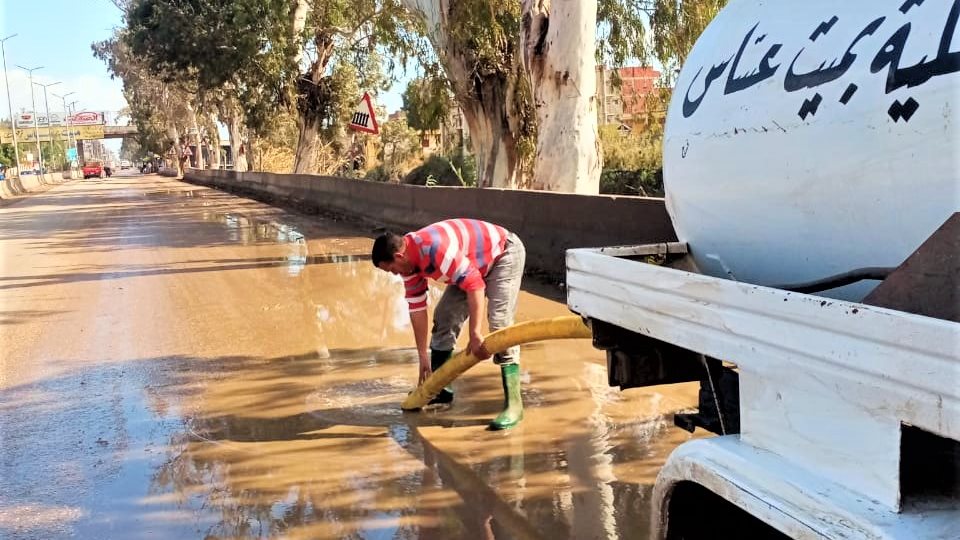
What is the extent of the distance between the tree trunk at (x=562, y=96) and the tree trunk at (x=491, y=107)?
4.20 metres

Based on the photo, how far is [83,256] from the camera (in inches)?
571

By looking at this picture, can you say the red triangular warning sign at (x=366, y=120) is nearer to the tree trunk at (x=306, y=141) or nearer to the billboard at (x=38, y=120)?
the tree trunk at (x=306, y=141)

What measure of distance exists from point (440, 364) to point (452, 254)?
1046 mm

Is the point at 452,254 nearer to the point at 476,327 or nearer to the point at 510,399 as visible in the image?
the point at 476,327

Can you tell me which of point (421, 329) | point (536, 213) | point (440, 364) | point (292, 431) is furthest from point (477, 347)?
point (536, 213)

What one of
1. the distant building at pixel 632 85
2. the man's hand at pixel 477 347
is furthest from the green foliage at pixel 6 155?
the man's hand at pixel 477 347

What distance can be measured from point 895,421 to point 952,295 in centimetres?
34

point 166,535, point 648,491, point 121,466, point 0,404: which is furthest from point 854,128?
point 0,404

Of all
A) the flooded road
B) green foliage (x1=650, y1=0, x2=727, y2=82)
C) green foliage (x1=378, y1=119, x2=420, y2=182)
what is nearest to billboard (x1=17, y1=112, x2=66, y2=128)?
green foliage (x1=378, y1=119, x2=420, y2=182)

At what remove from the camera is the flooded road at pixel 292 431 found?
3926 millimetres

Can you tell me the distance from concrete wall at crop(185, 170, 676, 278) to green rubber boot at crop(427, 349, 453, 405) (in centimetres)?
314

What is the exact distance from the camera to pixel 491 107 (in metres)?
16.7

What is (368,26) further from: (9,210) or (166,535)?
(166,535)

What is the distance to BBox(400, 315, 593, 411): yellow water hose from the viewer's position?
3.57 metres
